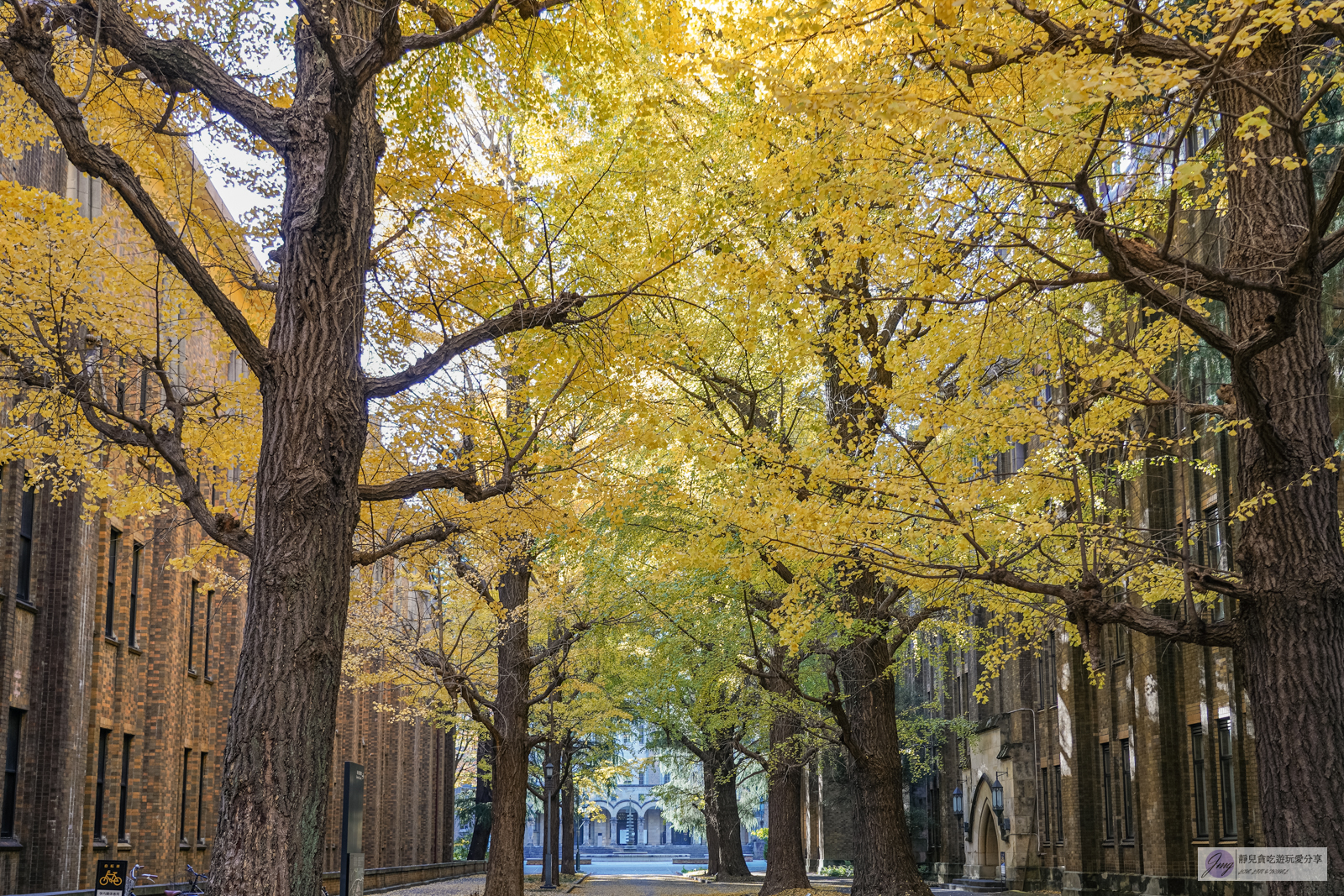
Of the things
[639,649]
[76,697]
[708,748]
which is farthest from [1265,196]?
[708,748]

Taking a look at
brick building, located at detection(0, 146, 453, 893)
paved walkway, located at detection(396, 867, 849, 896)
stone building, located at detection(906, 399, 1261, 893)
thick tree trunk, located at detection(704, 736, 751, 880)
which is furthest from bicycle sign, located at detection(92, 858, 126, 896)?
thick tree trunk, located at detection(704, 736, 751, 880)

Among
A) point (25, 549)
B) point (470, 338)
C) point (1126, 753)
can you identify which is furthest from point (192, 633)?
point (1126, 753)

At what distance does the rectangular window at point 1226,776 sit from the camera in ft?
68.3

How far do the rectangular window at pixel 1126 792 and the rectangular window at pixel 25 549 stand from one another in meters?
21.9

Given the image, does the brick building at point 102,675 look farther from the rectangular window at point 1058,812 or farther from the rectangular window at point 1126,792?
the rectangular window at point 1058,812

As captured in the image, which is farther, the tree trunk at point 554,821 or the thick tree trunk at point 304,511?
the tree trunk at point 554,821

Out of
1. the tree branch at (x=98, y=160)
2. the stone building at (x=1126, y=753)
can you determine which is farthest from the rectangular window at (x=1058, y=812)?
the tree branch at (x=98, y=160)

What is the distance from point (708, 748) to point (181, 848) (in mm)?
17328

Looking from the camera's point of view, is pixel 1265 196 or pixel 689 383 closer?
pixel 1265 196

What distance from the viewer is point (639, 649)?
29.5 metres

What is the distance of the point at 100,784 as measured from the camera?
21.3 meters

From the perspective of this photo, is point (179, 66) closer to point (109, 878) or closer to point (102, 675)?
point (109, 878)

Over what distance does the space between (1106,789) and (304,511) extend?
2507 centimetres

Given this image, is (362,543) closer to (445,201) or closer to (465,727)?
(445,201)
